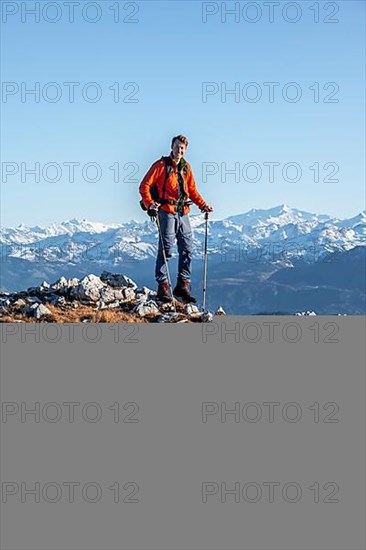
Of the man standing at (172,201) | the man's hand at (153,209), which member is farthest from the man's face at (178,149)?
the man's hand at (153,209)

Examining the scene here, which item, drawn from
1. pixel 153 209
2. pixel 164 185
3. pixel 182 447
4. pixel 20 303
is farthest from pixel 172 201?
pixel 182 447

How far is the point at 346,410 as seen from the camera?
23.1 ft

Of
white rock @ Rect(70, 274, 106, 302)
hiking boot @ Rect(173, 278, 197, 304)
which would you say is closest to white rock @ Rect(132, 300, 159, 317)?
white rock @ Rect(70, 274, 106, 302)

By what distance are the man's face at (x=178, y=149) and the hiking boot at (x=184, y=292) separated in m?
2.53

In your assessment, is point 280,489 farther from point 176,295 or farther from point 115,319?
point 176,295

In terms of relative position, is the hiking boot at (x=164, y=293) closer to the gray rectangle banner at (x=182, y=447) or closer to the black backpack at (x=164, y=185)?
the black backpack at (x=164, y=185)

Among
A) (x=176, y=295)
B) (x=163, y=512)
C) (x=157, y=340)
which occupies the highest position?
(x=176, y=295)

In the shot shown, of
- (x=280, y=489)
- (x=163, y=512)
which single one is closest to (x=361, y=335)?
(x=280, y=489)

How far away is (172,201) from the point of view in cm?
1384

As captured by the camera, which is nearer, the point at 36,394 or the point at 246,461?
the point at 246,461

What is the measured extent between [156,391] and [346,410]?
190 cm

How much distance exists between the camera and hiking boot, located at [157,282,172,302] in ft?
46.3

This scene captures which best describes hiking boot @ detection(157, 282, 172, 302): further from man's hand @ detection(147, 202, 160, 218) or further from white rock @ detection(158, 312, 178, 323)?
man's hand @ detection(147, 202, 160, 218)

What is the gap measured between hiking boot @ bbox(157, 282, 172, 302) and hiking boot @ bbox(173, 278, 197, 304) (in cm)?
52
